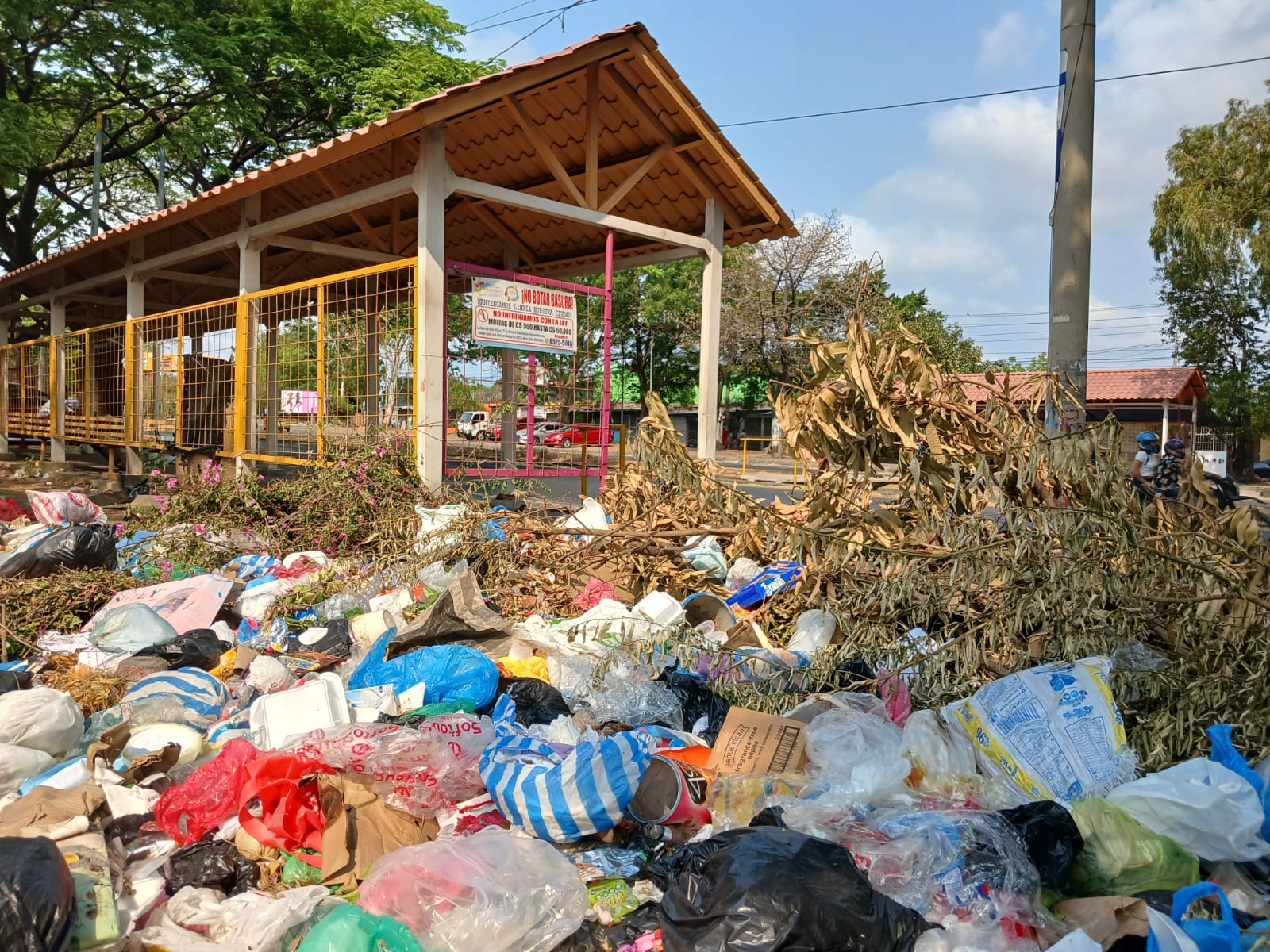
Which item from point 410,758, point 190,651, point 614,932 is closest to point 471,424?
point 190,651

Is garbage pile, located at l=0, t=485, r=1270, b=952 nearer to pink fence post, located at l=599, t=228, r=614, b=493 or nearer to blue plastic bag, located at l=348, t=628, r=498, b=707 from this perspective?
blue plastic bag, located at l=348, t=628, r=498, b=707

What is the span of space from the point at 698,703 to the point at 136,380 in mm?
10335

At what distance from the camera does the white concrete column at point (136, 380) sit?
1093cm

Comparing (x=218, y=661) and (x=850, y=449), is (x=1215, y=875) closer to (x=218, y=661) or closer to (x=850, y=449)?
(x=850, y=449)

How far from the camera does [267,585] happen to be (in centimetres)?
521

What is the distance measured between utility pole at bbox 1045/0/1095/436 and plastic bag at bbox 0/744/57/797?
192 inches

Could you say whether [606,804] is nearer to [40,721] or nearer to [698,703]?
[698,703]

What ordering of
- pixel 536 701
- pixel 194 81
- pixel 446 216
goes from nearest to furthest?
pixel 536 701, pixel 446 216, pixel 194 81

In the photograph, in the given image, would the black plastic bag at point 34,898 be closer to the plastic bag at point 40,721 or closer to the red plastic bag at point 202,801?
the red plastic bag at point 202,801

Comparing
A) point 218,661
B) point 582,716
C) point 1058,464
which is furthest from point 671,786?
point 218,661

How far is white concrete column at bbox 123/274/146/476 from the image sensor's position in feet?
35.9

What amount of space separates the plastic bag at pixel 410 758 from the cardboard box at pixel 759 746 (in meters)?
0.78

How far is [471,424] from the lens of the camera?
8328 millimetres

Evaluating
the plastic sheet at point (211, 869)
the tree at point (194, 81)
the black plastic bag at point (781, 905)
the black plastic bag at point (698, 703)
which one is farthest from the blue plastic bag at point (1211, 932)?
the tree at point (194, 81)
